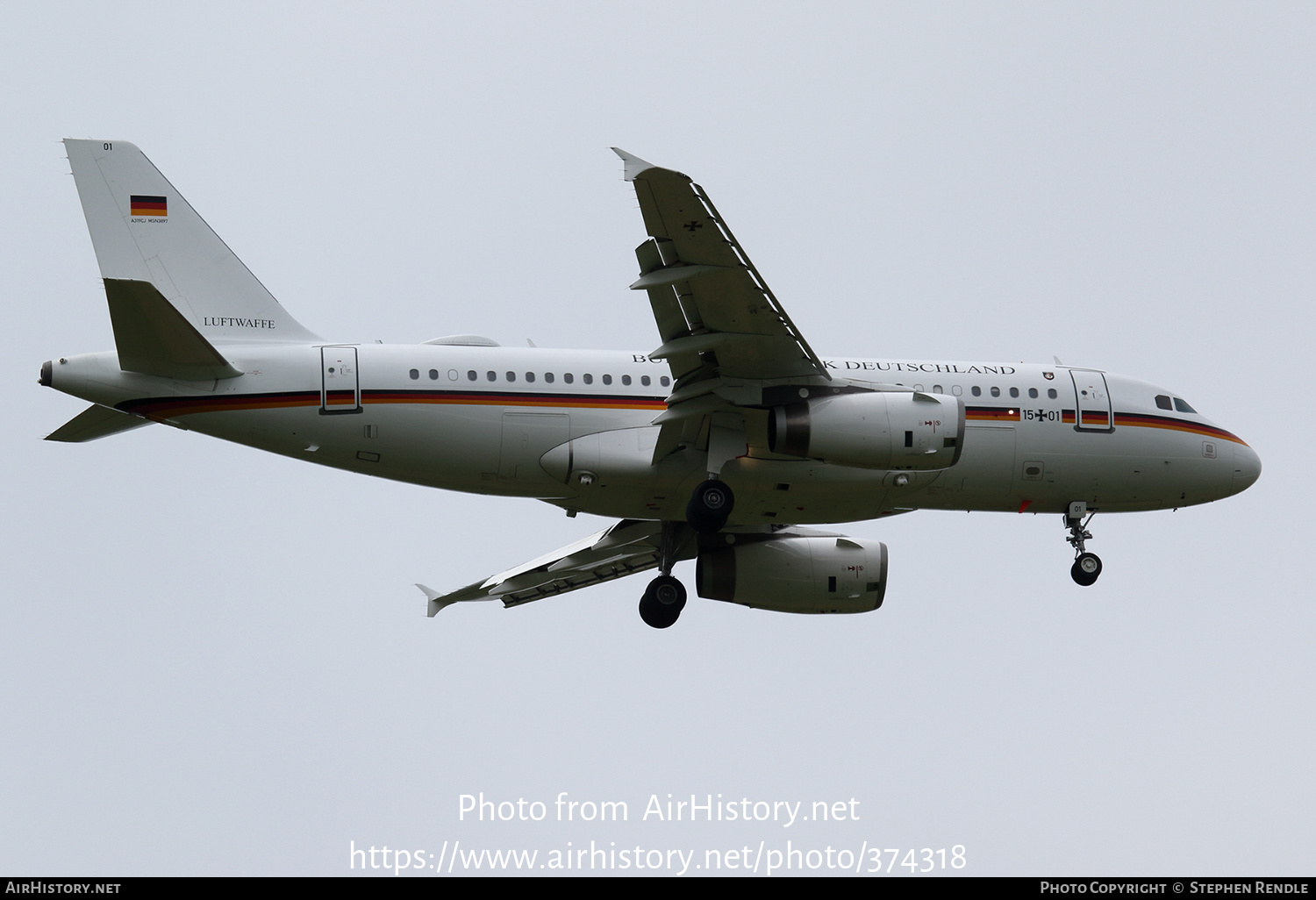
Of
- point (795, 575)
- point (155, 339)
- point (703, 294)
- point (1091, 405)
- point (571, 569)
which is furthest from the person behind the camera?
point (571, 569)

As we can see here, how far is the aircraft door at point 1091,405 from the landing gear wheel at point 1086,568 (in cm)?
226

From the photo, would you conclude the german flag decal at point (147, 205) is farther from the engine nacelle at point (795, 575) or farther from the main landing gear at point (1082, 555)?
the main landing gear at point (1082, 555)

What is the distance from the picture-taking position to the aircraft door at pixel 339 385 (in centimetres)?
2112

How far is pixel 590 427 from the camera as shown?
2181 cm

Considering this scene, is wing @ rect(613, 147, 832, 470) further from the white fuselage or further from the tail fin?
the tail fin

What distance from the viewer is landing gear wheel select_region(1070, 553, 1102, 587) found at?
24.6 meters

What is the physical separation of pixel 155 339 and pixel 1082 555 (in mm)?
15539

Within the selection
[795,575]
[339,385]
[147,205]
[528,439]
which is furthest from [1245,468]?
[147,205]

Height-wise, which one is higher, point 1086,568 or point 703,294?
point 703,294

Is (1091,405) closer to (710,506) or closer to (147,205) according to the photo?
(710,506)

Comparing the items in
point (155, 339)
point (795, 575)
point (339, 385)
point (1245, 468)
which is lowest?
point (795, 575)

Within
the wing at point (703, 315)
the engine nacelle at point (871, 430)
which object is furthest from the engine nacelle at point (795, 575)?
the engine nacelle at point (871, 430)

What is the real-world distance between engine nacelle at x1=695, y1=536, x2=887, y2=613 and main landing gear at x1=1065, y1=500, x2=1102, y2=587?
11.0 ft

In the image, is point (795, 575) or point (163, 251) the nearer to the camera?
point (163, 251)
